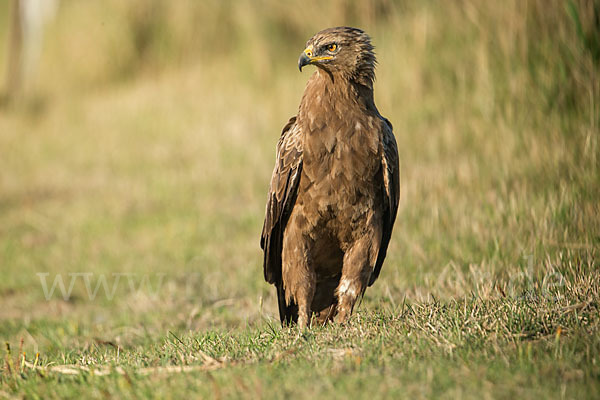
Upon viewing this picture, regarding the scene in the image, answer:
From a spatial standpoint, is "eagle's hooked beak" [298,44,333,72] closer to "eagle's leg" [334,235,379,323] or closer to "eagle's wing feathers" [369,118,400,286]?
"eagle's wing feathers" [369,118,400,286]

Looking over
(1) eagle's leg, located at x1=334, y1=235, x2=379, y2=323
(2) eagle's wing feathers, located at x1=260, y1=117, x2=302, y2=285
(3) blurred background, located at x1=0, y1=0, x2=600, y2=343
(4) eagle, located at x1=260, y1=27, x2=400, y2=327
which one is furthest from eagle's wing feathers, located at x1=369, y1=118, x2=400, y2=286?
(3) blurred background, located at x1=0, y1=0, x2=600, y2=343

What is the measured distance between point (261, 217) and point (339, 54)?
4043 millimetres

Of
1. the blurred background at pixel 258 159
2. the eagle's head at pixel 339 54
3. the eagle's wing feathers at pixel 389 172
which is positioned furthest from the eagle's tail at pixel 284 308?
the eagle's head at pixel 339 54

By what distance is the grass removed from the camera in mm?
2824

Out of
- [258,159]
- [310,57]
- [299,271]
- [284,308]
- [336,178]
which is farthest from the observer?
[258,159]

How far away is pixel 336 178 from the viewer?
3994mm

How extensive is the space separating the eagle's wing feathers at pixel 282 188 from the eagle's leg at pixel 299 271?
119mm

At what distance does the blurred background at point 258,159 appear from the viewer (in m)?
5.31

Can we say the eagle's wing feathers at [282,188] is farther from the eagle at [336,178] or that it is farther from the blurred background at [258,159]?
the blurred background at [258,159]

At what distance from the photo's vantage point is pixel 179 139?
11.5 meters

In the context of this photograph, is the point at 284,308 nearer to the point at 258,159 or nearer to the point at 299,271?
the point at 299,271

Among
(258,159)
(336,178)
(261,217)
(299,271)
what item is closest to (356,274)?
(299,271)

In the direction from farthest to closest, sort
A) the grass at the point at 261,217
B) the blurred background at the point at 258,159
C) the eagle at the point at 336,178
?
the blurred background at the point at 258,159
the eagle at the point at 336,178
the grass at the point at 261,217

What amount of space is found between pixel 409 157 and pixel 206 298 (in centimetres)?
358
